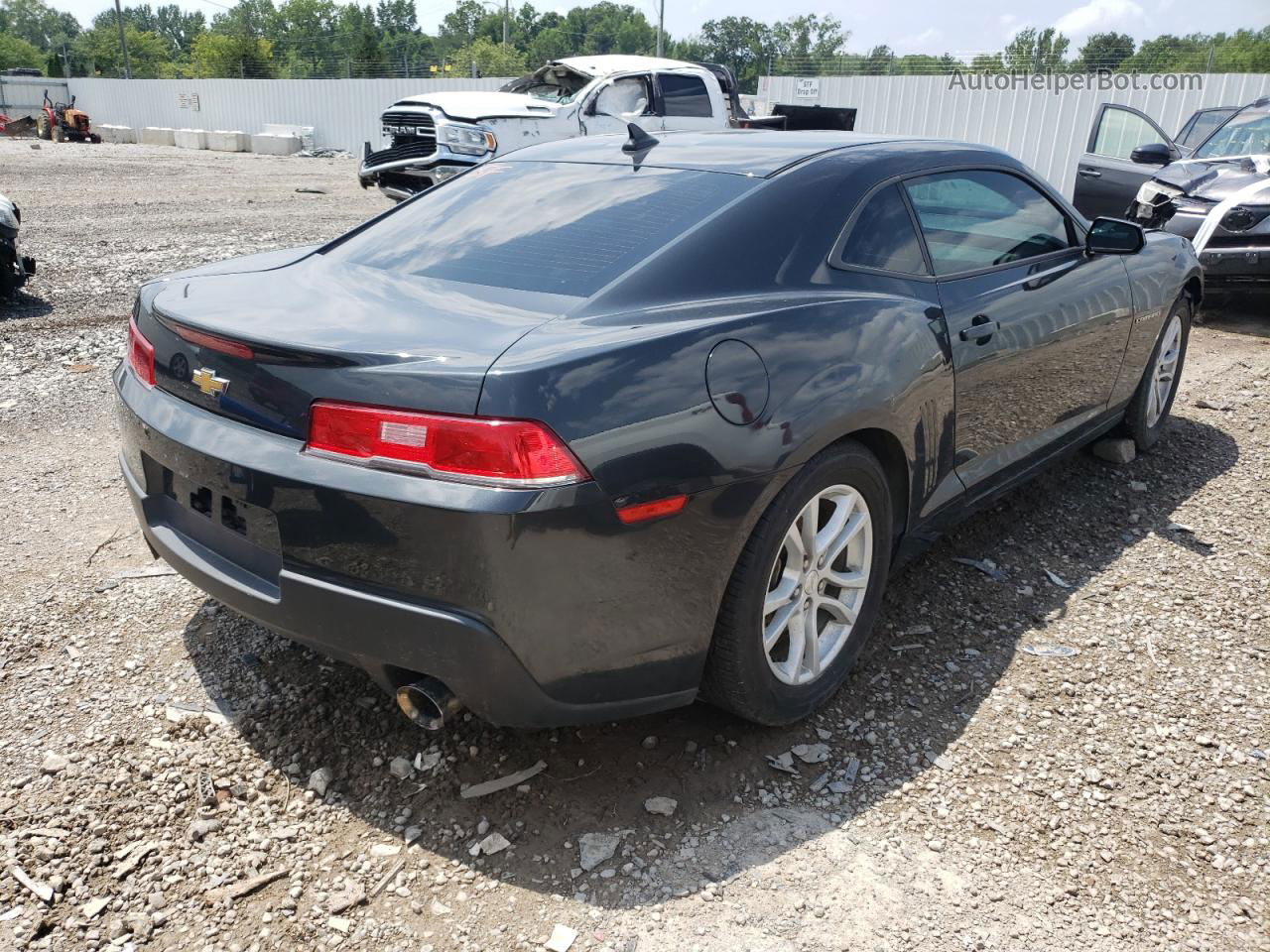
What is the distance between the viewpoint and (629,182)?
314 centimetres

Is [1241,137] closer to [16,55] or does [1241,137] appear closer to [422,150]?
[422,150]

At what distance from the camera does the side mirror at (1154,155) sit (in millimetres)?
8781

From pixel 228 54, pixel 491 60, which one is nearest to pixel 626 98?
pixel 228 54

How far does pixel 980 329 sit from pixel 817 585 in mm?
1108

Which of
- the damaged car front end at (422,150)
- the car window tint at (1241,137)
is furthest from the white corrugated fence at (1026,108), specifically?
the damaged car front end at (422,150)

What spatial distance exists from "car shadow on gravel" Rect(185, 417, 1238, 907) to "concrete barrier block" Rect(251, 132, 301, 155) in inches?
1387

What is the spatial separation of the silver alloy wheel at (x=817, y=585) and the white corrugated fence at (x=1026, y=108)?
1599 centimetres

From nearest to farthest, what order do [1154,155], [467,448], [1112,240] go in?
[467,448]
[1112,240]
[1154,155]

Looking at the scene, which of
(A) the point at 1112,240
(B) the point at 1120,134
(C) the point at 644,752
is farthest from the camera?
(B) the point at 1120,134

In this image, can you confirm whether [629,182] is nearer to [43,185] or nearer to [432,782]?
[432,782]

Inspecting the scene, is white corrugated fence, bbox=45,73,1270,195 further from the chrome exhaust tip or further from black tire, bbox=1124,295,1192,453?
the chrome exhaust tip

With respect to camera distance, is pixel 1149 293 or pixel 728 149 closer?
pixel 728 149

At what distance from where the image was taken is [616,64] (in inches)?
566

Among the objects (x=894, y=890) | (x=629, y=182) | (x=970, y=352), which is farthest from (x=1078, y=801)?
(x=629, y=182)
